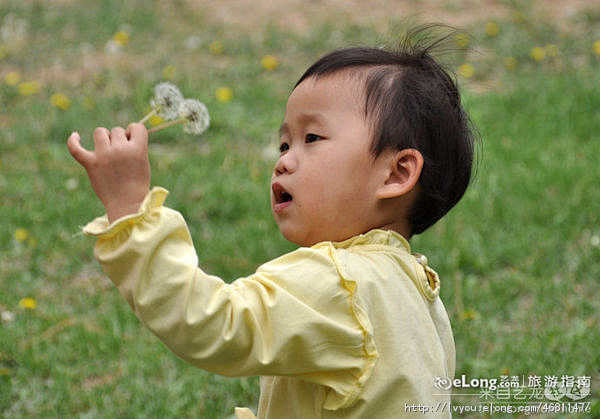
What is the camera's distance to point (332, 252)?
157 cm

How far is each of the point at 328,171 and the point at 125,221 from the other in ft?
1.50

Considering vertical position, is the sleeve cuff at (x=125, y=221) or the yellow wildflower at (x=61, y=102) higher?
the sleeve cuff at (x=125, y=221)

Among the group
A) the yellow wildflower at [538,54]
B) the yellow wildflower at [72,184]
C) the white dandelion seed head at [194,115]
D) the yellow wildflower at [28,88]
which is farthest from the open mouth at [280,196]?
the yellow wildflower at [538,54]

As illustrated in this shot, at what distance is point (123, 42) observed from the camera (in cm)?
616

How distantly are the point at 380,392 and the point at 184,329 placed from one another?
0.40m

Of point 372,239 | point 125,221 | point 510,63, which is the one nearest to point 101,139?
point 125,221

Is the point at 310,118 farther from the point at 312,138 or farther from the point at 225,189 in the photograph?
the point at 225,189

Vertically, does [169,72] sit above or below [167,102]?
below

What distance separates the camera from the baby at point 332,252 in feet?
4.78

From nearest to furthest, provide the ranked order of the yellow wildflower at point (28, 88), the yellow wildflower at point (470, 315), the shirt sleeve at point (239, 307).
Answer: the shirt sleeve at point (239, 307) < the yellow wildflower at point (470, 315) < the yellow wildflower at point (28, 88)

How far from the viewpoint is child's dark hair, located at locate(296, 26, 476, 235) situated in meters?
1.76

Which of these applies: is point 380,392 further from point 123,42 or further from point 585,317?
point 123,42

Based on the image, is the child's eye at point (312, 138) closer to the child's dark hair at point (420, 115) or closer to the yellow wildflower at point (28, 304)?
the child's dark hair at point (420, 115)

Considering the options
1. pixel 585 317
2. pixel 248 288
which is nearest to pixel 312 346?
pixel 248 288
